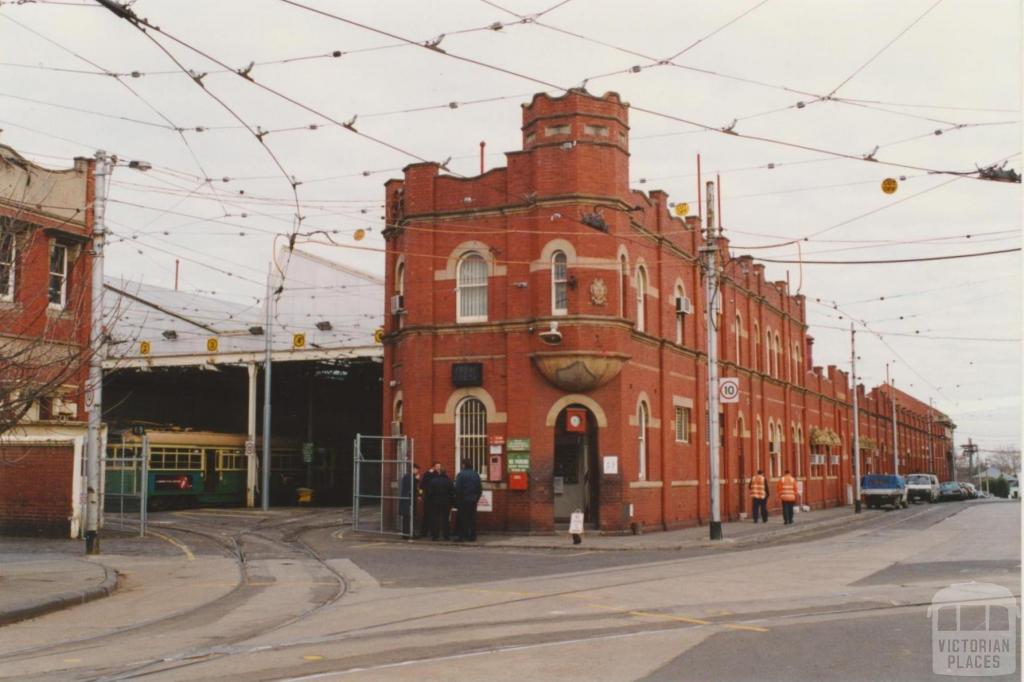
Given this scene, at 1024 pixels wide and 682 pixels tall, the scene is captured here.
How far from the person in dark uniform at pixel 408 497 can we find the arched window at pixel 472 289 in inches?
172

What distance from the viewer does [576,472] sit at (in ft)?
95.5

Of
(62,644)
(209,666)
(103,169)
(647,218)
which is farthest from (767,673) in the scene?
(647,218)

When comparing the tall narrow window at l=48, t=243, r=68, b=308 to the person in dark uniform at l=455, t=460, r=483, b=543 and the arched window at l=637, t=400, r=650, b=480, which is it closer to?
the person in dark uniform at l=455, t=460, r=483, b=543

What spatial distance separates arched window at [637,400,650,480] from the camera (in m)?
29.2

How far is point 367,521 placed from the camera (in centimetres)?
3316

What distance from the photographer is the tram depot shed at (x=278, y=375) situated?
4256 centimetres

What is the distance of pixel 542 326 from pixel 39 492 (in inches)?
512

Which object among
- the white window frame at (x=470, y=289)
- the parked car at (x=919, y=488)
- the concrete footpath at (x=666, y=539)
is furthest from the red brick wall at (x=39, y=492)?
the parked car at (x=919, y=488)

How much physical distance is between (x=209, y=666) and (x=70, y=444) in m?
17.3

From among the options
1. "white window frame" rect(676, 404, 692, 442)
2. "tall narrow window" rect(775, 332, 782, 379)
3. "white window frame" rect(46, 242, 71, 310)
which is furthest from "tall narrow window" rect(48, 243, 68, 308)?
"tall narrow window" rect(775, 332, 782, 379)

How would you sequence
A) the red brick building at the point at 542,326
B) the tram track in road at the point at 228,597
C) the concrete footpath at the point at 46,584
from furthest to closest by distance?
the red brick building at the point at 542,326 → the concrete footpath at the point at 46,584 → the tram track in road at the point at 228,597

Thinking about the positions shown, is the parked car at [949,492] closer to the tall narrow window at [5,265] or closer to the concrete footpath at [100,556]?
the concrete footpath at [100,556]

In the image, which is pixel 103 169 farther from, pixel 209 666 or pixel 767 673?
pixel 767 673

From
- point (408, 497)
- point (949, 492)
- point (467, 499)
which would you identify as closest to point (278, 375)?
point (408, 497)
